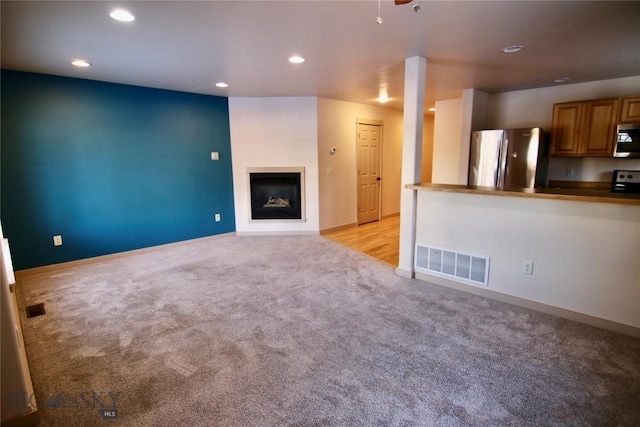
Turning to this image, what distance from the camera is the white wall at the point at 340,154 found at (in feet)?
18.4

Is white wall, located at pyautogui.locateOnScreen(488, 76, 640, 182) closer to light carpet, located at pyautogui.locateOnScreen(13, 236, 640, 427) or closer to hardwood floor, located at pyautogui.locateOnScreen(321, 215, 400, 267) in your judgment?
hardwood floor, located at pyautogui.locateOnScreen(321, 215, 400, 267)

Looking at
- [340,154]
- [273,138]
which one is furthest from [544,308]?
[273,138]

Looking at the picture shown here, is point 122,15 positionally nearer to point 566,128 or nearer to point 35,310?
point 35,310

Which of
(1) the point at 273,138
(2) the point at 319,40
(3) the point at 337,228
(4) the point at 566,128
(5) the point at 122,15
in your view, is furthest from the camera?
(3) the point at 337,228

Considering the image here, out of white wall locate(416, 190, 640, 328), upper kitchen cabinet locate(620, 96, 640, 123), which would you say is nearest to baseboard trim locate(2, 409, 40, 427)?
white wall locate(416, 190, 640, 328)

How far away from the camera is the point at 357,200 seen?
6.39 meters

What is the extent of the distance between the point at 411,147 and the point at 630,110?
2.91m

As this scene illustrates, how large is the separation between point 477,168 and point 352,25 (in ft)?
11.4

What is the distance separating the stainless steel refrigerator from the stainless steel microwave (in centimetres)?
80

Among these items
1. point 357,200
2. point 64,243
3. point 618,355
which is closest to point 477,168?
point 357,200

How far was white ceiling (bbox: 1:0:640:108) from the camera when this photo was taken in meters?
2.17

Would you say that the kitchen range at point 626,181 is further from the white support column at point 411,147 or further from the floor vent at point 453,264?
the white support column at point 411,147

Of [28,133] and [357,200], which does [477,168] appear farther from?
[28,133]

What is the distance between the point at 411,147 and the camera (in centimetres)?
349
